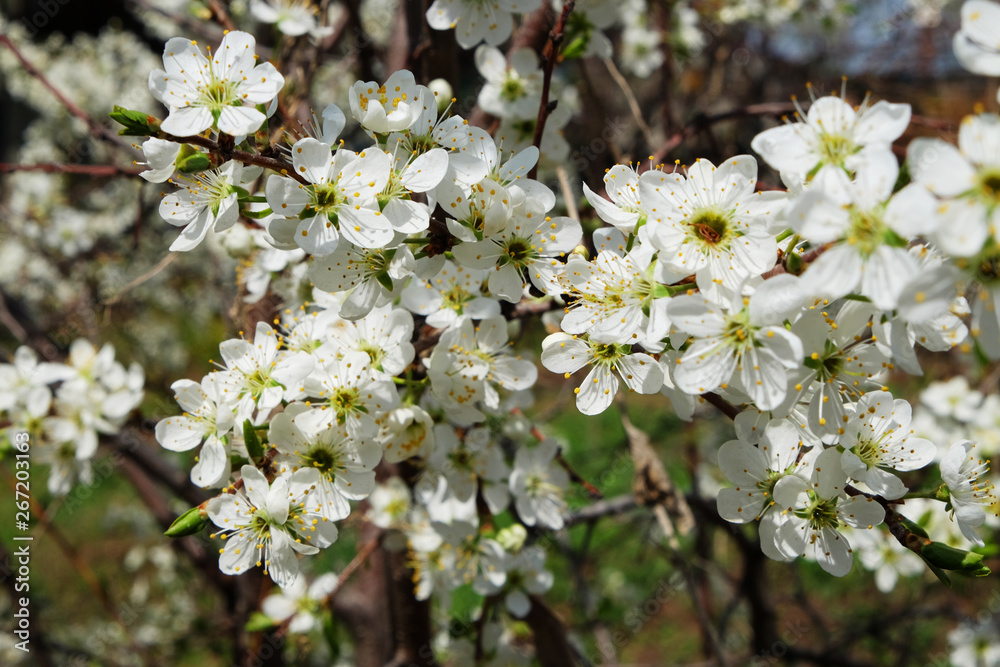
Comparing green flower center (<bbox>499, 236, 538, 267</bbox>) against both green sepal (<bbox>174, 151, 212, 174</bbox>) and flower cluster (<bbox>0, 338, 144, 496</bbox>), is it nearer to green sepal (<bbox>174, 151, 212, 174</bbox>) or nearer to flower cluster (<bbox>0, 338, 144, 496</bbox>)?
green sepal (<bbox>174, 151, 212, 174</bbox>)

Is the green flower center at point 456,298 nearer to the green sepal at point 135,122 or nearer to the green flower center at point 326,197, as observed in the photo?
the green flower center at point 326,197

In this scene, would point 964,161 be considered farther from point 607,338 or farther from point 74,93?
point 74,93

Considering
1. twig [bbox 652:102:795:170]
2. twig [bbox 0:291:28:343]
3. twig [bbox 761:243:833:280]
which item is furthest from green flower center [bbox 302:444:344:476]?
twig [bbox 0:291:28:343]

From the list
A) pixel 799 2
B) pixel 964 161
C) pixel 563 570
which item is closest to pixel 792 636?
pixel 563 570

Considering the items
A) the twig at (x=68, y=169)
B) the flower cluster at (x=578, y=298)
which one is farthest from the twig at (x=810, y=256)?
the twig at (x=68, y=169)

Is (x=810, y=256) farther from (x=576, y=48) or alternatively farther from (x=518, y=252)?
(x=576, y=48)

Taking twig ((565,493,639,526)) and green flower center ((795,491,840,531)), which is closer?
green flower center ((795,491,840,531))
